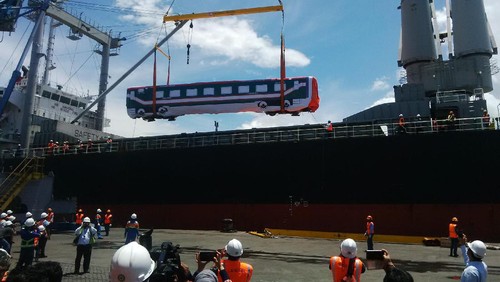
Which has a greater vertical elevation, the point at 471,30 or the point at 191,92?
the point at 471,30

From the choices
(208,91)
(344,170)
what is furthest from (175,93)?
(344,170)

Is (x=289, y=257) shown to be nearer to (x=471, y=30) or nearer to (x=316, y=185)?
(x=316, y=185)

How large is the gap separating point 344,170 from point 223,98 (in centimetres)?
1096

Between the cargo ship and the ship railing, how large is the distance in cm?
14

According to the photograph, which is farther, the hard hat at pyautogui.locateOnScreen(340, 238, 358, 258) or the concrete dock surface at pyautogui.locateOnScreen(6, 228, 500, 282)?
the concrete dock surface at pyautogui.locateOnScreen(6, 228, 500, 282)

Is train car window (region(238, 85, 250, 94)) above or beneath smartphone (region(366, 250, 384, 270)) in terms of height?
above

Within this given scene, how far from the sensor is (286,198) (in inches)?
1006

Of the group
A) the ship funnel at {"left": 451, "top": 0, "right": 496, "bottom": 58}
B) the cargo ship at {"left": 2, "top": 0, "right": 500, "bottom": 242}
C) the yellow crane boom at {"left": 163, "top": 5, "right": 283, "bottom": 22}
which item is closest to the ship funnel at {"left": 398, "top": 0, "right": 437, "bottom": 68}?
the cargo ship at {"left": 2, "top": 0, "right": 500, "bottom": 242}

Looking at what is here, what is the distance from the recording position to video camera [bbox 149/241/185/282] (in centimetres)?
344

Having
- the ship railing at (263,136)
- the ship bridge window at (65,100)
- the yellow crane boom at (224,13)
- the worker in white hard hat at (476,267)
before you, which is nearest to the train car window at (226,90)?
the ship railing at (263,136)

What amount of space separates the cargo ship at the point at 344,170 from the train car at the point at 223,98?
210 centimetres

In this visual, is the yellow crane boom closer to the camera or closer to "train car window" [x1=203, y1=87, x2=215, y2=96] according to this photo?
"train car window" [x1=203, y1=87, x2=215, y2=96]

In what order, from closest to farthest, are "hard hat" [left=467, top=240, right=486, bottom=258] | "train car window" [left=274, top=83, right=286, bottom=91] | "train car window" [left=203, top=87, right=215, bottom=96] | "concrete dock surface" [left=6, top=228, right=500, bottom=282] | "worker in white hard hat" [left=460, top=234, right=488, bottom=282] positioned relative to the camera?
"worker in white hard hat" [left=460, top=234, right=488, bottom=282] < "hard hat" [left=467, top=240, right=486, bottom=258] < "concrete dock surface" [left=6, top=228, right=500, bottom=282] < "train car window" [left=274, top=83, right=286, bottom=91] < "train car window" [left=203, top=87, right=215, bottom=96]

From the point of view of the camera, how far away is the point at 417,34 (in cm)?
3772
